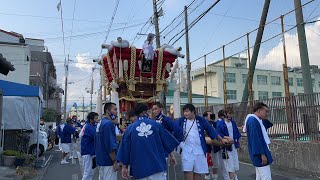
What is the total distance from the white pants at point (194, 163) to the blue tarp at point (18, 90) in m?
8.20

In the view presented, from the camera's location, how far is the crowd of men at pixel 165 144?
4425 mm

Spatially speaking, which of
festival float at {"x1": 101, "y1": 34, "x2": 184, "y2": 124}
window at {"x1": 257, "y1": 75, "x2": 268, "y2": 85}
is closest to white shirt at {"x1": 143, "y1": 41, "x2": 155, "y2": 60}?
festival float at {"x1": 101, "y1": 34, "x2": 184, "y2": 124}

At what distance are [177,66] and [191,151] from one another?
4.96 m

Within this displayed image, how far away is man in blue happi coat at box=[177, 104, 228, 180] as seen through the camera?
584 cm

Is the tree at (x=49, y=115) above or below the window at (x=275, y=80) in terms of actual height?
below

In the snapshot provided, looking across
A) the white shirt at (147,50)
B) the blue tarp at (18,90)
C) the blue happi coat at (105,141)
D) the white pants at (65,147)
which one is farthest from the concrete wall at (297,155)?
the blue tarp at (18,90)

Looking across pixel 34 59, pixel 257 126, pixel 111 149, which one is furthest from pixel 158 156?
pixel 34 59

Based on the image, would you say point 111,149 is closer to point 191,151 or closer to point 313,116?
point 191,151

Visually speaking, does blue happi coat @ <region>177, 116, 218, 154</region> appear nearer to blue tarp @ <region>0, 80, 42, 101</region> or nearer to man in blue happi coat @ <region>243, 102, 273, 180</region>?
man in blue happi coat @ <region>243, 102, 273, 180</region>

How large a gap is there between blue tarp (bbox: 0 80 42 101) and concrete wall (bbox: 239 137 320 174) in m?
7.84

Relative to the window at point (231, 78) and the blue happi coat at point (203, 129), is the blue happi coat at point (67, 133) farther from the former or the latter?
the window at point (231, 78)

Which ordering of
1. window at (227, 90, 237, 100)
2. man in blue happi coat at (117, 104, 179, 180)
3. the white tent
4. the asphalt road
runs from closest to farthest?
man in blue happi coat at (117, 104, 179, 180) → the asphalt road → the white tent → window at (227, 90, 237, 100)

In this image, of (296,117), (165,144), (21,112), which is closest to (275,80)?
(296,117)

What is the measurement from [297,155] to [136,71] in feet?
17.9
